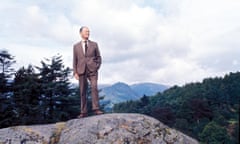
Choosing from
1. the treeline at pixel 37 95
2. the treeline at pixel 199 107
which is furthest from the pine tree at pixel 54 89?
the treeline at pixel 199 107

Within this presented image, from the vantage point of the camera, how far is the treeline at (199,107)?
4217 centimetres

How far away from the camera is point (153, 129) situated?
33.3 feet

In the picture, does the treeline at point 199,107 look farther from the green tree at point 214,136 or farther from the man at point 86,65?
the man at point 86,65

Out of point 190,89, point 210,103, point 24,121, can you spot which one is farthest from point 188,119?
point 24,121

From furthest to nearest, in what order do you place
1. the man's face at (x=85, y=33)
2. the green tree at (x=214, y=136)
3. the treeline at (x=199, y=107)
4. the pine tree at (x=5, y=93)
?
the treeline at (x=199, y=107)
the green tree at (x=214, y=136)
the pine tree at (x=5, y=93)
the man's face at (x=85, y=33)

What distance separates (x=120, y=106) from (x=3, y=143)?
6709 cm

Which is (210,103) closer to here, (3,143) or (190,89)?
(190,89)

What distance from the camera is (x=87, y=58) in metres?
11.4

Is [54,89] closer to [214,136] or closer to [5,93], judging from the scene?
[5,93]

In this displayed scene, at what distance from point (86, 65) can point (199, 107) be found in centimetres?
4918

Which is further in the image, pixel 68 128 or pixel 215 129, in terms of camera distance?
pixel 215 129

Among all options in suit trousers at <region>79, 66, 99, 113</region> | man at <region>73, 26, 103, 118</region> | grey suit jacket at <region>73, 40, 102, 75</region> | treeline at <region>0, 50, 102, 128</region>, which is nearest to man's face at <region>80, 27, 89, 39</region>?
man at <region>73, 26, 103, 118</region>

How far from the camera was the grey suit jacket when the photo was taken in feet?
37.4

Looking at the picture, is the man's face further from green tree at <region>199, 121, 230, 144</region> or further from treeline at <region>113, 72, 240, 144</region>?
green tree at <region>199, 121, 230, 144</region>
